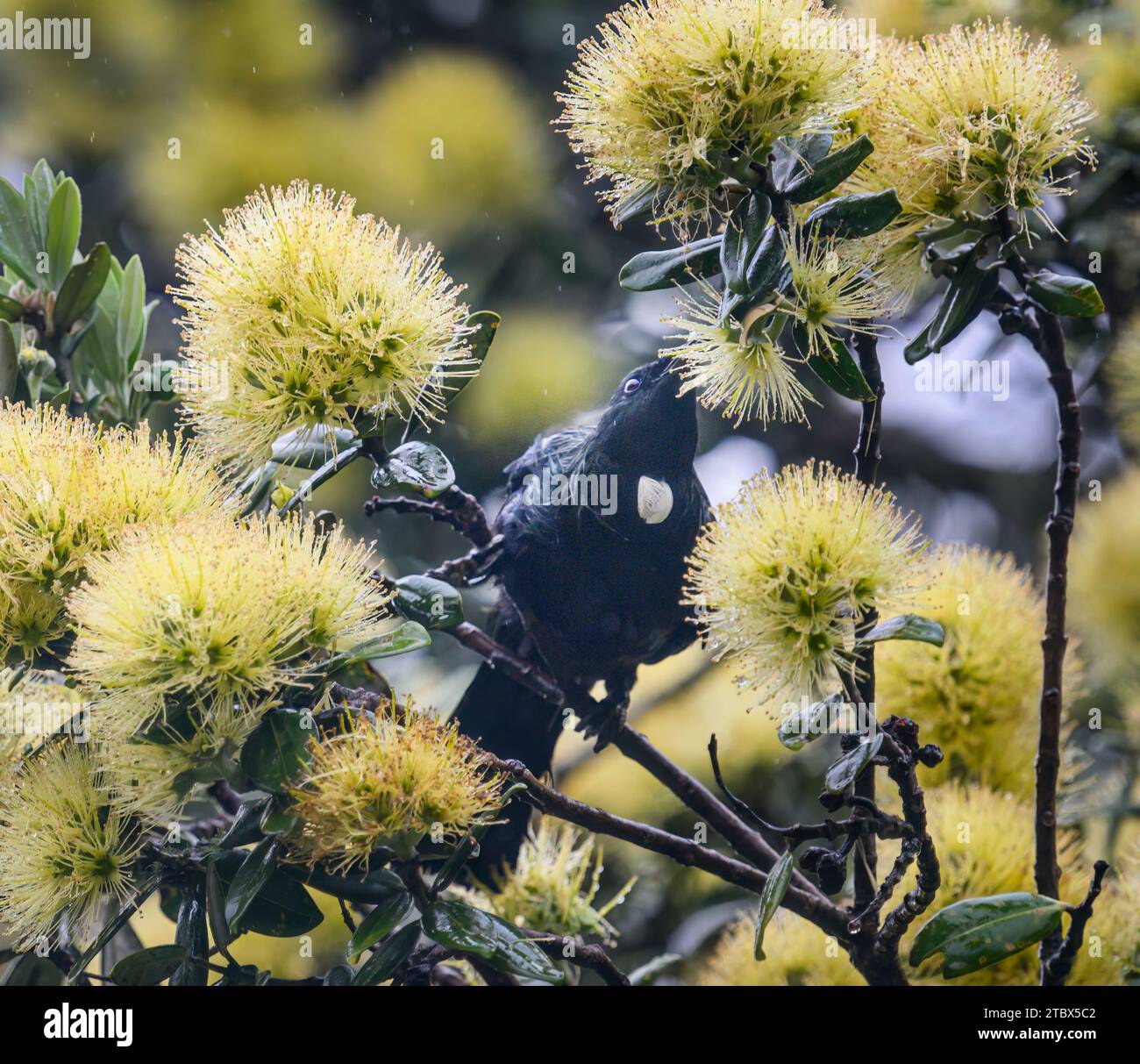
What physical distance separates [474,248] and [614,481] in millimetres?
293

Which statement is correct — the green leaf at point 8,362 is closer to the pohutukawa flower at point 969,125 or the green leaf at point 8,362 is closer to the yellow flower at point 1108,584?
the pohutukawa flower at point 969,125

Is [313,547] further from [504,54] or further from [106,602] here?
[504,54]

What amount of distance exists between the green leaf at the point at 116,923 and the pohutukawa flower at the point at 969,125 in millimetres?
628

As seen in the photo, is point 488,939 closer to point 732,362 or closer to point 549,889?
point 549,889

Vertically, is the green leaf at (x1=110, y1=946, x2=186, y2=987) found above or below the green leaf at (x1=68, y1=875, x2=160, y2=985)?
below

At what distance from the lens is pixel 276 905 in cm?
67

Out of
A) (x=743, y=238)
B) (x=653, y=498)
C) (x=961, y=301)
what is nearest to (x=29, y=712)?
(x=653, y=498)

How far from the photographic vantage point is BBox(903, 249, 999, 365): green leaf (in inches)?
26.4

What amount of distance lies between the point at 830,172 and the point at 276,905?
1.82 ft

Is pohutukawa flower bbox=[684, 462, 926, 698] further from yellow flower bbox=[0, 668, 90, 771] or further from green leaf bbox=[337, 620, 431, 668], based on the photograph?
yellow flower bbox=[0, 668, 90, 771]

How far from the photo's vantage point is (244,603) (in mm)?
573

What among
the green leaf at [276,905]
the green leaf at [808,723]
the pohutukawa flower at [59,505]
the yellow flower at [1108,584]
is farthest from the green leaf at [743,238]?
the yellow flower at [1108,584]

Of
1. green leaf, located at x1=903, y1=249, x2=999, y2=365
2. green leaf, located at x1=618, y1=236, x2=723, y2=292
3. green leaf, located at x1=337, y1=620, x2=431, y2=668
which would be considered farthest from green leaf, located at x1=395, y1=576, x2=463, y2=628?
green leaf, located at x1=903, y1=249, x2=999, y2=365

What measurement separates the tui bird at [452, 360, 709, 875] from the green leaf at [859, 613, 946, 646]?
18 centimetres
